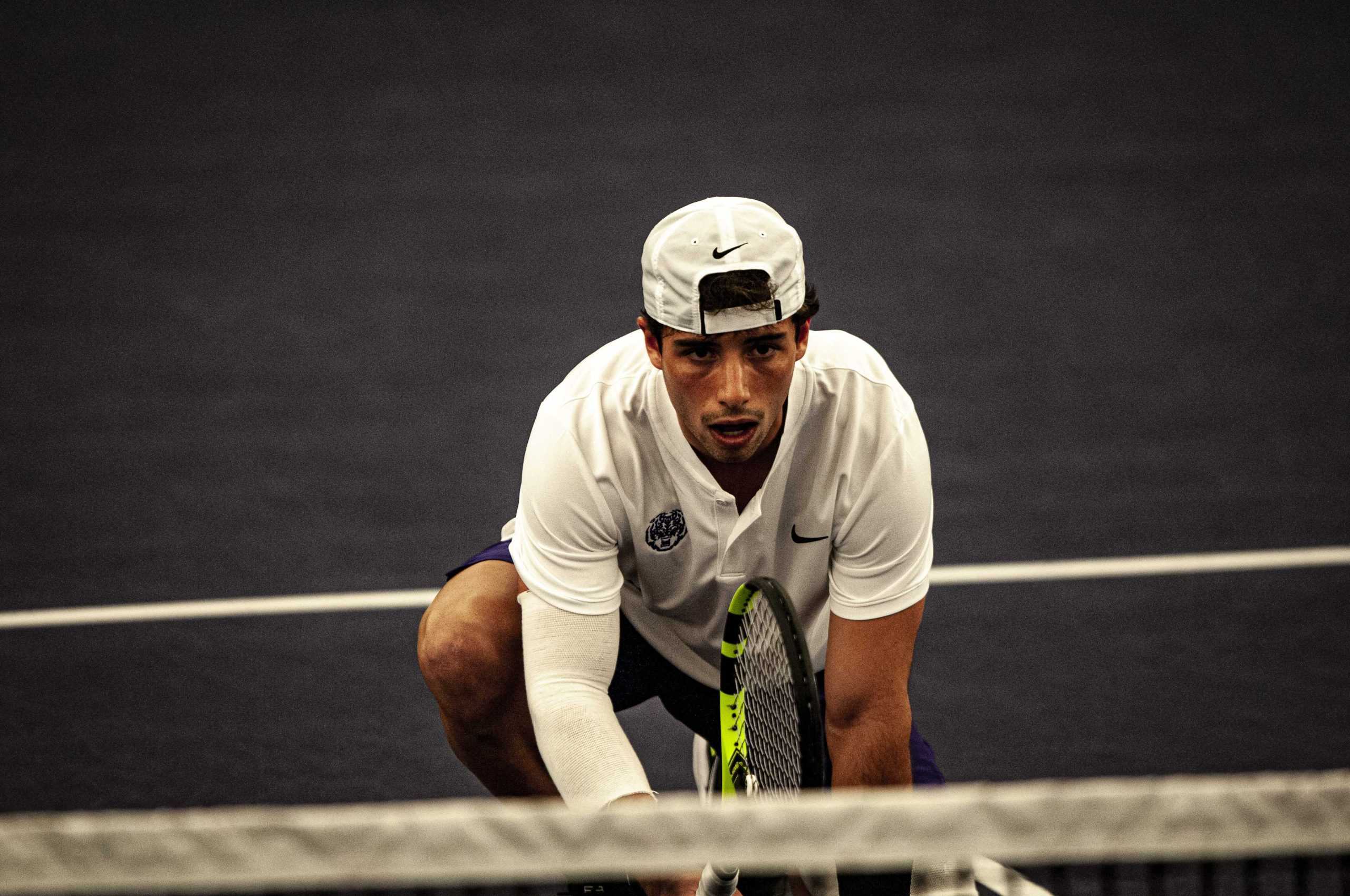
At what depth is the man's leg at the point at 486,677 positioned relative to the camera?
3.25 m

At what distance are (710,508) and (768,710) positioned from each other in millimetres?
410

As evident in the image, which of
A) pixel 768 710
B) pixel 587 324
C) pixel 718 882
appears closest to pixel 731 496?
pixel 768 710

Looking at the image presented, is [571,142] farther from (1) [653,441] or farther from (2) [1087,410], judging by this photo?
(1) [653,441]

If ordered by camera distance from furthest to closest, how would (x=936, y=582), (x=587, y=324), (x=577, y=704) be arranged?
1. (x=587, y=324)
2. (x=936, y=582)
3. (x=577, y=704)

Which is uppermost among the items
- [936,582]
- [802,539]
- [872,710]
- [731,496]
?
[731,496]

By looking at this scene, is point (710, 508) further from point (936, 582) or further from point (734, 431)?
point (936, 582)

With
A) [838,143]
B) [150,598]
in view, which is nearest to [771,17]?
[838,143]

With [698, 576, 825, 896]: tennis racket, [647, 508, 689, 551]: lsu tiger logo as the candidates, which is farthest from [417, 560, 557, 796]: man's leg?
[698, 576, 825, 896]: tennis racket


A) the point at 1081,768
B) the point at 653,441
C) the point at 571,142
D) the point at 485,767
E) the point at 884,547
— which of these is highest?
the point at 571,142

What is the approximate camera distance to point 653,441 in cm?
310

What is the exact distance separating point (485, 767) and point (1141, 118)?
4700 millimetres

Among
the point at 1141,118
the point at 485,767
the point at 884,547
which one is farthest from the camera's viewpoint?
the point at 1141,118

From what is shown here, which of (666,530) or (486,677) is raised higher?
(666,530)

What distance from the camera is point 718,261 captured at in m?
2.82
